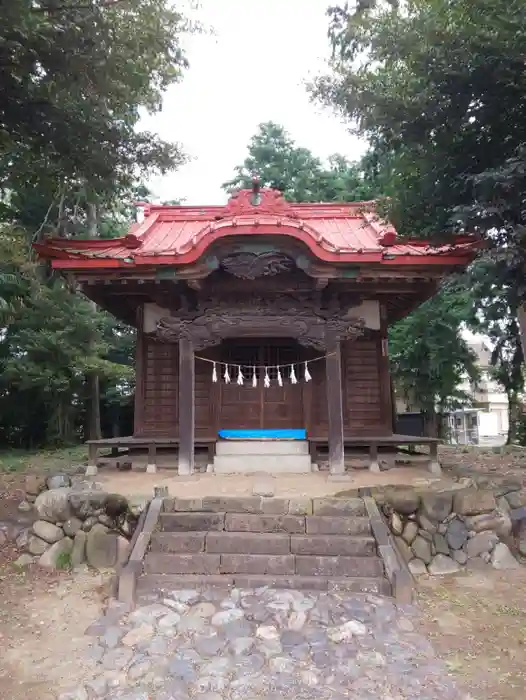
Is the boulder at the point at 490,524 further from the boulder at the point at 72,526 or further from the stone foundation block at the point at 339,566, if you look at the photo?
the boulder at the point at 72,526

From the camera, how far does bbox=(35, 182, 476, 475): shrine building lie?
8.38m

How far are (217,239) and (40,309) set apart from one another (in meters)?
10.3

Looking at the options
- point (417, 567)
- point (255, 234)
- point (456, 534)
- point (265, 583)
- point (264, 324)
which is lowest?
point (417, 567)

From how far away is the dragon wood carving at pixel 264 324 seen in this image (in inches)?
355

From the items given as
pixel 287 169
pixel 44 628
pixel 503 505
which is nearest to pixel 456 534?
pixel 503 505

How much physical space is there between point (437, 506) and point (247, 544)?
2556mm

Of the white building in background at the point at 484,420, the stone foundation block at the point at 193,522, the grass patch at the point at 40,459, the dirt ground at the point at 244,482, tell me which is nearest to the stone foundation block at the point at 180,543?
the stone foundation block at the point at 193,522

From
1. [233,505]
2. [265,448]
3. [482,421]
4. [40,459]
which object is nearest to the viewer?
[233,505]

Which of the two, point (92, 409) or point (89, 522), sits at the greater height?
point (92, 409)

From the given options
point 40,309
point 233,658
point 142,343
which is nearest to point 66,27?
point 142,343

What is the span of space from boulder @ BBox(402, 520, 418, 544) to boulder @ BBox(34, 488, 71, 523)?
4.43 m

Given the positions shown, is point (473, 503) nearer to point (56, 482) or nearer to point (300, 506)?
point (300, 506)

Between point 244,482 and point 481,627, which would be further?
point 244,482

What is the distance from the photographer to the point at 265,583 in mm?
5395
